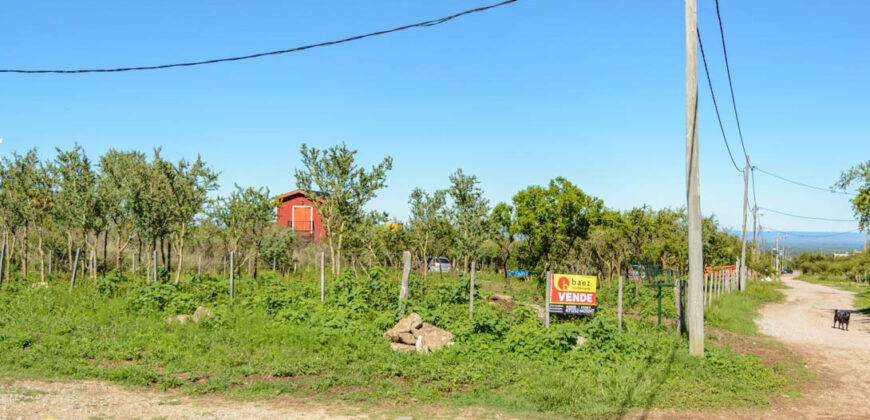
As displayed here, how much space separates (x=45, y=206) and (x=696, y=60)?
87.7 feet

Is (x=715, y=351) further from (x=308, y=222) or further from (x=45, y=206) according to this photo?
(x=308, y=222)

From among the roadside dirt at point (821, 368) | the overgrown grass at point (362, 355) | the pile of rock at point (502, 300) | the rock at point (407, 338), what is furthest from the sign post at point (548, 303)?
the pile of rock at point (502, 300)

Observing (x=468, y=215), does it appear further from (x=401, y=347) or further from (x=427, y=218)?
(x=401, y=347)

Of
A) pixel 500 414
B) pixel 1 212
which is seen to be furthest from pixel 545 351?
pixel 1 212

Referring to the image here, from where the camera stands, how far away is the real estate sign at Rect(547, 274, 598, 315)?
41.9 feet

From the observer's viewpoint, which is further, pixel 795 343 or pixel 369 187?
pixel 369 187

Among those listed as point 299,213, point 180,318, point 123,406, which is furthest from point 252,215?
point 299,213

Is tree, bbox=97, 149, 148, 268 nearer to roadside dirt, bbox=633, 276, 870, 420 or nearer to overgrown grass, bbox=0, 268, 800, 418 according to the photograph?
overgrown grass, bbox=0, 268, 800, 418

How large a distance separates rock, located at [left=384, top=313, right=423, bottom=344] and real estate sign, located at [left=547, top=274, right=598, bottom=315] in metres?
3.14

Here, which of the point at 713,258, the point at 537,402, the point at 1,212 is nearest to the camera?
the point at 537,402

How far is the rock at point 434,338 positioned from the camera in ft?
36.2

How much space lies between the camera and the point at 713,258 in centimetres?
3978

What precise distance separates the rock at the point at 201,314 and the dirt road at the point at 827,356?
11.2 metres

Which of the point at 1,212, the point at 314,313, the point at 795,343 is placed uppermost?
the point at 1,212
